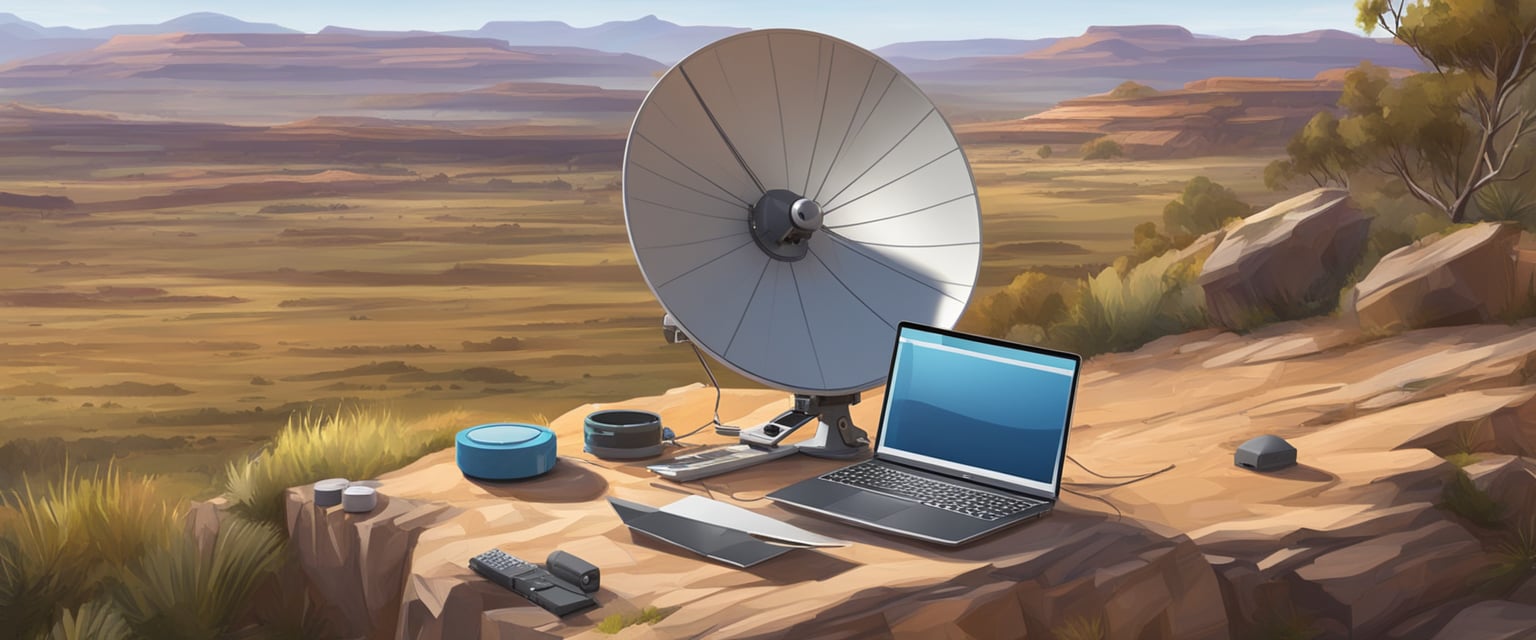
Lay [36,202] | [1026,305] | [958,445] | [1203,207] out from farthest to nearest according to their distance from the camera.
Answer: [36,202] → [1203,207] → [1026,305] → [958,445]

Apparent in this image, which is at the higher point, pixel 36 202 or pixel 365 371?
pixel 36 202

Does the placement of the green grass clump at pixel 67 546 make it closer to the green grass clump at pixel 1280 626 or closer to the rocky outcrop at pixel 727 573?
the rocky outcrop at pixel 727 573

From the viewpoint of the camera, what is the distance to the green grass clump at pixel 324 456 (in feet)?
14.5

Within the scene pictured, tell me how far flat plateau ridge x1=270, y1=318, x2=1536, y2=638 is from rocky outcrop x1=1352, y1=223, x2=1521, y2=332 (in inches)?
41.1

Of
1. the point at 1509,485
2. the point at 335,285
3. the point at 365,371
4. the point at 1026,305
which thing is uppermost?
the point at 1509,485

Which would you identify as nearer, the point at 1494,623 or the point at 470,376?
the point at 1494,623

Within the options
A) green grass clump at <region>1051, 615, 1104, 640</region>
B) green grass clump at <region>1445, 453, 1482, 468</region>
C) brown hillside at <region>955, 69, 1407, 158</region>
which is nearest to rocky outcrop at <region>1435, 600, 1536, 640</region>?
green grass clump at <region>1445, 453, 1482, 468</region>

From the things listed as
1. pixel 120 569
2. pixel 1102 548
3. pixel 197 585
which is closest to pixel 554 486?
pixel 197 585

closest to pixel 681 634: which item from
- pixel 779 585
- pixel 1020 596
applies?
pixel 779 585

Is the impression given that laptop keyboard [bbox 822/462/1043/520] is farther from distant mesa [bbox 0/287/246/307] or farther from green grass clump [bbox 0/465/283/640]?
distant mesa [bbox 0/287/246/307]

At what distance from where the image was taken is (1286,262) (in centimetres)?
810

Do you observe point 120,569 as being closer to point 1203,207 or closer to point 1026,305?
point 1026,305

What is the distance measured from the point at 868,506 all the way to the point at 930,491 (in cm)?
22

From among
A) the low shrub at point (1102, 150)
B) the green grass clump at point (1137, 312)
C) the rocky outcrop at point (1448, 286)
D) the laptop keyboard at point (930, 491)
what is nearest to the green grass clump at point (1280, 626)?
the laptop keyboard at point (930, 491)
